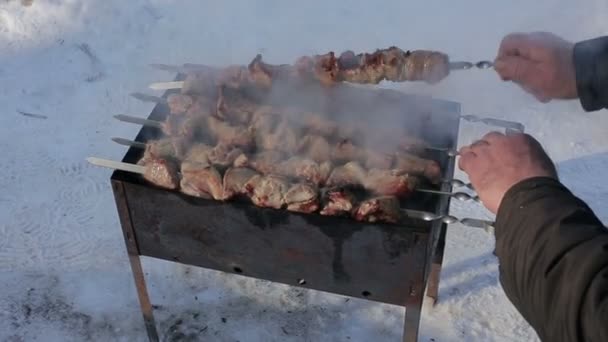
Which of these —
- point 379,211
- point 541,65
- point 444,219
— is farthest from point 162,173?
point 541,65

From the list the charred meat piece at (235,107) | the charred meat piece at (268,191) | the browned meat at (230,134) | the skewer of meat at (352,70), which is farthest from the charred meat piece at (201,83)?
the charred meat piece at (268,191)

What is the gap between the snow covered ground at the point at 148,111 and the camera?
13.6ft

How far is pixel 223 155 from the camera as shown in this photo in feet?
10.5

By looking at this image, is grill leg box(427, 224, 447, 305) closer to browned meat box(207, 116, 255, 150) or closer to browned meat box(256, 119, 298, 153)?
browned meat box(256, 119, 298, 153)

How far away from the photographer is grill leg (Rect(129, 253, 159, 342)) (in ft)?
11.4

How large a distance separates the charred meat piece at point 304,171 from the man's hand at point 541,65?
3.46 ft

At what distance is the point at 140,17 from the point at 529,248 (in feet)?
18.6

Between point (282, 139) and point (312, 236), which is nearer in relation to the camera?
point (312, 236)

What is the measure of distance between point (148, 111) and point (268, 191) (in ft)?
10.5

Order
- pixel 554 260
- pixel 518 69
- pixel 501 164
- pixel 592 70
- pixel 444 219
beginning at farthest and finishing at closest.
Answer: pixel 518 69, pixel 592 70, pixel 444 219, pixel 501 164, pixel 554 260

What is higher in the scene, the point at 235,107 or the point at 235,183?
the point at 235,107

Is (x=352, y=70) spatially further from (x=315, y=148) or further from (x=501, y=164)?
(x=501, y=164)

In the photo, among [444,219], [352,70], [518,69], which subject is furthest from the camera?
[352,70]

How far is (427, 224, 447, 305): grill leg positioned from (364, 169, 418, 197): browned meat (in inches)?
36.8
